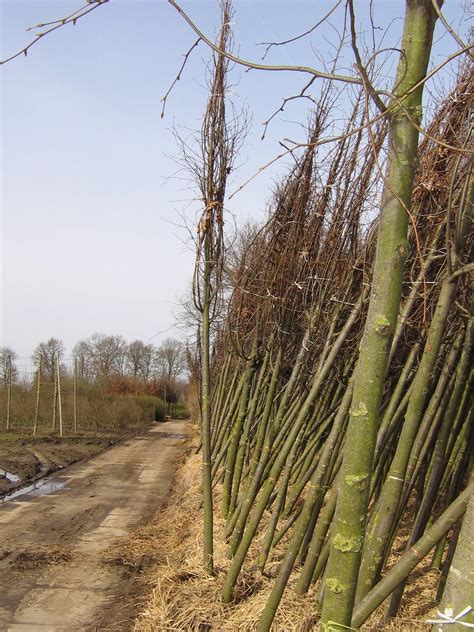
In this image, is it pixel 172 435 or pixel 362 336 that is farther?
pixel 172 435

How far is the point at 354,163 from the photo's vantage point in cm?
424

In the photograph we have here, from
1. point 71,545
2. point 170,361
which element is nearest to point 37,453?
point 71,545

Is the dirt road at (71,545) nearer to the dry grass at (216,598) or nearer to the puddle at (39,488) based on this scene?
the puddle at (39,488)

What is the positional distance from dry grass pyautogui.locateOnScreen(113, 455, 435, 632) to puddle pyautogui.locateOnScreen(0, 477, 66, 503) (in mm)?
3815

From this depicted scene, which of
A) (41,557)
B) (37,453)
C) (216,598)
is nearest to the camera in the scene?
(216,598)

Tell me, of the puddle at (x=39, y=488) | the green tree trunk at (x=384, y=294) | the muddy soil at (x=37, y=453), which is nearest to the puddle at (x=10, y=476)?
the muddy soil at (x=37, y=453)

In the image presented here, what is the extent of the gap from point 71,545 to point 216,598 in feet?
9.56

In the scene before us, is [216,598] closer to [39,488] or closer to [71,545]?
[71,545]

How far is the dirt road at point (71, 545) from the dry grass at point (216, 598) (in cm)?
34

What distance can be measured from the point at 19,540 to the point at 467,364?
210 inches

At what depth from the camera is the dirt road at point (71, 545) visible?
4.51 m

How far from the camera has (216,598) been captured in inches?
161

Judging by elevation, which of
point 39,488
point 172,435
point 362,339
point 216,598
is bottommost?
point 172,435

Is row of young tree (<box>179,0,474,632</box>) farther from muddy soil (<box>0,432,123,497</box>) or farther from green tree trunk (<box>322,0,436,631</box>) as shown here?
muddy soil (<box>0,432,123,497</box>)
